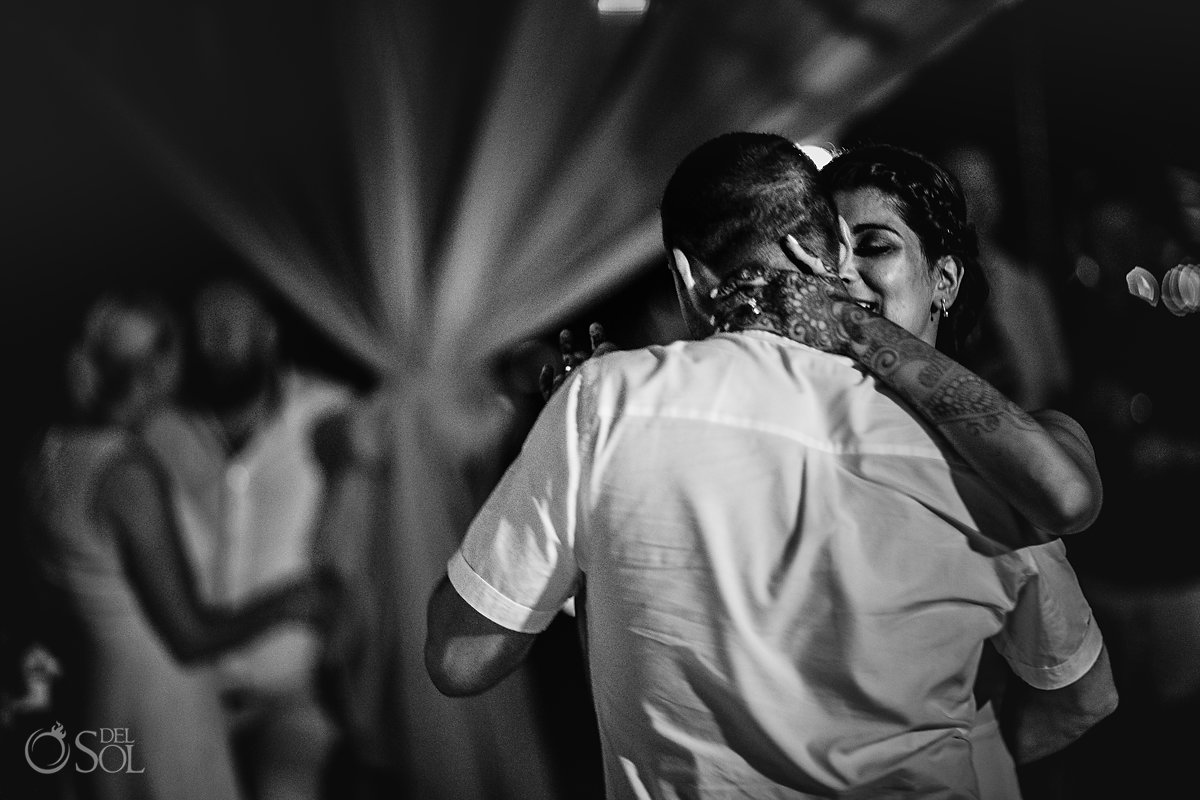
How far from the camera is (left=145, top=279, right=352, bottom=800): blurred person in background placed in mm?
2432

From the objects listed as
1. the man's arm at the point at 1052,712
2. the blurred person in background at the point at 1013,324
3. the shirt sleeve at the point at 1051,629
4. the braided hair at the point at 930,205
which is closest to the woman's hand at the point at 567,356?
the braided hair at the point at 930,205

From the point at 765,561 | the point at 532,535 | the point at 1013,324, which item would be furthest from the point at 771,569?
Answer: the point at 1013,324

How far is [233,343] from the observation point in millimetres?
2484

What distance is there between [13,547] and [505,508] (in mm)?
1714

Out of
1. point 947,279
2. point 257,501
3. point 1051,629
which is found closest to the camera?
point 1051,629

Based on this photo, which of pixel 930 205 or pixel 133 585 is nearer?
pixel 930 205

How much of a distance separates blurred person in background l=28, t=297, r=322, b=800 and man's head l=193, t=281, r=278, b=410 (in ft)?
0.24

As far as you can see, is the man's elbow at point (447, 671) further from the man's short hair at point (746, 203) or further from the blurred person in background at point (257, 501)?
the blurred person in background at point (257, 501)

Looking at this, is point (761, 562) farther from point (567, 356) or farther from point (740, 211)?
point (567, 356)

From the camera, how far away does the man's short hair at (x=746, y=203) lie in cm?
146

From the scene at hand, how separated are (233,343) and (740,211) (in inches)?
58.0

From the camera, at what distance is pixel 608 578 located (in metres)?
1.39

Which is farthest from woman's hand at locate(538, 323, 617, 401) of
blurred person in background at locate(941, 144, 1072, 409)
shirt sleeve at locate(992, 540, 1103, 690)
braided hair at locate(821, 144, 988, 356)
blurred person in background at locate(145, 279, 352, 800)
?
shirt sleeve at locate(992, 540, 1103, 690)

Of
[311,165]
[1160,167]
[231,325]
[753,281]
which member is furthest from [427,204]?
[1160,167]
